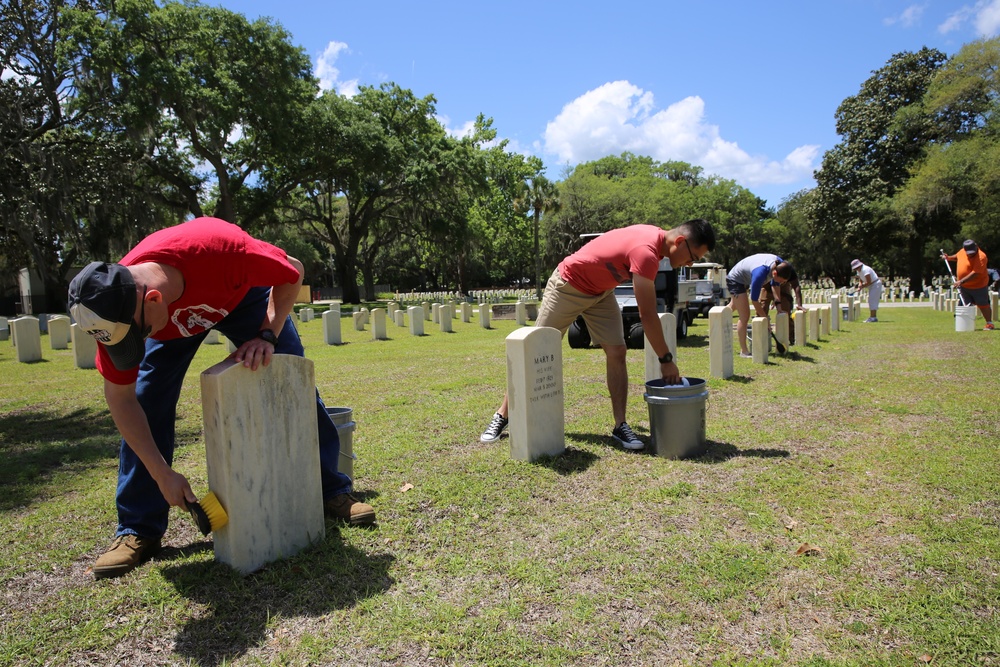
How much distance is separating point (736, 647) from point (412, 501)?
223 centimetres

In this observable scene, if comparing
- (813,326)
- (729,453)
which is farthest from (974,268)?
(729,453)

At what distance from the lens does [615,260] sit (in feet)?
17.1

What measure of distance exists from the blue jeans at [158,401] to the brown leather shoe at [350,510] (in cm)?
88

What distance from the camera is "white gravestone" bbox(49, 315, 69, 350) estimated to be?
1490 centimetres

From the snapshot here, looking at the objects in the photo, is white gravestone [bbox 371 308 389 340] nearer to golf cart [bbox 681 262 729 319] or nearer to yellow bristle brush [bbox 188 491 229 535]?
golf cart [bbox 681 262 729 319]

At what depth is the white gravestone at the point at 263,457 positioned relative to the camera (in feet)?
9.92

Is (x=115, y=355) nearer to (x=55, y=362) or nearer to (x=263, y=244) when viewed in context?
(x=263, y=244)

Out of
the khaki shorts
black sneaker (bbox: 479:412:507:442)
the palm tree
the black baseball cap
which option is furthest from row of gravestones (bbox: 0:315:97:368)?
the palm tree

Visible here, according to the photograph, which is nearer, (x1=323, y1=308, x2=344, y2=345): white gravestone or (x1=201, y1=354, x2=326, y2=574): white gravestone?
(x1=201, y1=354, x2=326, y2=574): white gravestone

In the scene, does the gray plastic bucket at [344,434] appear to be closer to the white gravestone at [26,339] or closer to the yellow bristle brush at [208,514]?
the yellow bristle brush at [208,514]

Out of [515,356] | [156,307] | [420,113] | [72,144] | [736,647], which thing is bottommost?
[736,647]

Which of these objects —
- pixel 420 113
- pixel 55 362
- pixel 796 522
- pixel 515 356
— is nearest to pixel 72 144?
pixel 55 362

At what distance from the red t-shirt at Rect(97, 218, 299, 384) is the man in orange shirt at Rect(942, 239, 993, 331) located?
14.7 m

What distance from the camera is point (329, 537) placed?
363 cm
